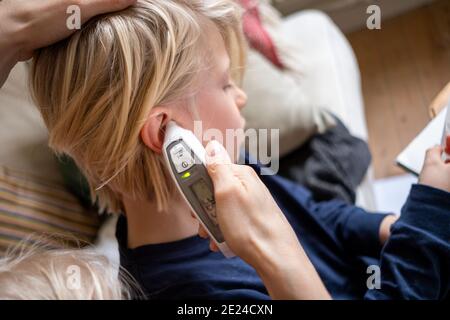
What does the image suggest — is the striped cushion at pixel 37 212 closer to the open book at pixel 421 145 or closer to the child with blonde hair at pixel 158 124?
the child with blonde hair at pixel 158 124

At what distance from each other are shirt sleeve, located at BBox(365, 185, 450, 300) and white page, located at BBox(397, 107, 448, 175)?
0.06m

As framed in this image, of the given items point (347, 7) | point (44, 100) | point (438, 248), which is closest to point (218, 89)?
point (44, 100)

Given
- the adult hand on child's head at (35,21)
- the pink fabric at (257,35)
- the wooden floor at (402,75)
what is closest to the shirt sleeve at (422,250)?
the wooden floor at (402,75)

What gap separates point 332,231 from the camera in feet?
2.61

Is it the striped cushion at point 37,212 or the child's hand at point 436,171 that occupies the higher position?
the child's hand at point 436,171

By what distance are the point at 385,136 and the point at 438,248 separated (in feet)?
1.07

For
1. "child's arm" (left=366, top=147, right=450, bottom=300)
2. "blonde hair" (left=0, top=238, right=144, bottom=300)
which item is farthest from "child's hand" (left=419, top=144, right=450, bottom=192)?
"blonde hair" (left=0, top=238, right=144, bottom=300)

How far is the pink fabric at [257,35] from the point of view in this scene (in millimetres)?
1019

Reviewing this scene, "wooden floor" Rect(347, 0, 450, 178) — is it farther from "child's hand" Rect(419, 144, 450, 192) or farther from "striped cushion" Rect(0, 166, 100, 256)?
"striped cushion" Rect(0, 166, 100, 256)

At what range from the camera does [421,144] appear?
0.63 meters

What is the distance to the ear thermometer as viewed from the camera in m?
0.53

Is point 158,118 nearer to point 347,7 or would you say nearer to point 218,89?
point 218,89

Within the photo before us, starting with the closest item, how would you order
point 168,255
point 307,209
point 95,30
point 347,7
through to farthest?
point 95,30 → point 168,255 → point 307,209 → point 347,7

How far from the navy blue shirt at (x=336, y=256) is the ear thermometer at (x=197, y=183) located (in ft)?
0.42
